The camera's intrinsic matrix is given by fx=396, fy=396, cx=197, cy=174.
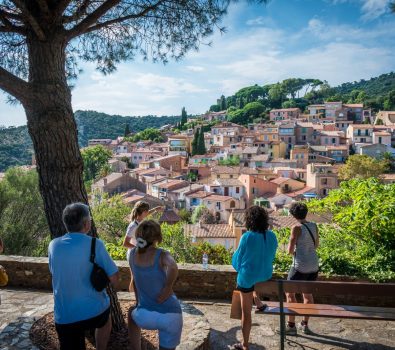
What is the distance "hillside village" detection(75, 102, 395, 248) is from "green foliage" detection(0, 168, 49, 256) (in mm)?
10281

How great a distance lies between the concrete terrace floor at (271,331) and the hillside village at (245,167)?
20.9 metres

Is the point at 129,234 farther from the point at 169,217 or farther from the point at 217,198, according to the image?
the point at 217,198

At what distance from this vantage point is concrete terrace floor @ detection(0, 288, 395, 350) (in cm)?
394

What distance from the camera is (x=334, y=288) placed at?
3.46 meters

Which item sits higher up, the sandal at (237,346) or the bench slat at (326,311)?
the bench slat at (326,311)

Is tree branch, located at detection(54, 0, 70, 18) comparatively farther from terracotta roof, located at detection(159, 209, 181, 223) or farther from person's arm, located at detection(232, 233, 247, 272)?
terracotta roof, located at detection(159, 209, 181, 223)

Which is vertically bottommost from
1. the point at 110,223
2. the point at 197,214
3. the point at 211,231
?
the point at 197,214

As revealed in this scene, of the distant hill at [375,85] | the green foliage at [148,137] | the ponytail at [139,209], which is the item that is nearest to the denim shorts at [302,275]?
the ponytail at [139,209]

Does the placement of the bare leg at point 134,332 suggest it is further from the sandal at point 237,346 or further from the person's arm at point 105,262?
the sandal at point 237,346

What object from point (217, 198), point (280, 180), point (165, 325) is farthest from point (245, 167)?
point (165, 325)

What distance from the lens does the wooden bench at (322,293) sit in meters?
3.41

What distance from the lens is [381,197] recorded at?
5.61m

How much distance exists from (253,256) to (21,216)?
13708 mm

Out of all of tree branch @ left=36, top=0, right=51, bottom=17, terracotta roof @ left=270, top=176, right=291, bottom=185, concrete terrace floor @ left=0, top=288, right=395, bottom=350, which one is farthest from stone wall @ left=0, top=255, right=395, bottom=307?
terracotta roof @ left=270, top=176, right=291, bottom=185
